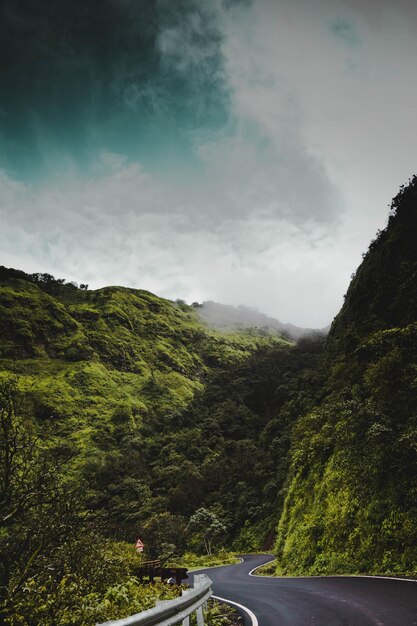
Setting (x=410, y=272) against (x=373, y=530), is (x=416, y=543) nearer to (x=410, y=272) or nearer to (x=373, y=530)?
(x=373, y=530)

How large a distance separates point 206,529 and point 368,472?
37.2m

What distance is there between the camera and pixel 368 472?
13742mm

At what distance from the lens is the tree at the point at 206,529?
43906 mm

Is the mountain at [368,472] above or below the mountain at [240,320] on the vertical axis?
below

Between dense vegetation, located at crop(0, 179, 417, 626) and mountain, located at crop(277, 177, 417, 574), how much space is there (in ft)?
0.25

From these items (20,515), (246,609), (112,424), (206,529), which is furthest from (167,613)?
(112,424)

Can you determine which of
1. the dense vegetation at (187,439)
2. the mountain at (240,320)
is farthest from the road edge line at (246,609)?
the mountain at (240,320)

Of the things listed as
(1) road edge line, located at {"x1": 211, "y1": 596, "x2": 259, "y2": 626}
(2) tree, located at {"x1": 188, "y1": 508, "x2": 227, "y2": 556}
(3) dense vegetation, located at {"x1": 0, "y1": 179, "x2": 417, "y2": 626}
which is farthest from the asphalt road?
(2) tree, located at {"x1": 188, "y1": 508, "x2": 227, "y2": 556}

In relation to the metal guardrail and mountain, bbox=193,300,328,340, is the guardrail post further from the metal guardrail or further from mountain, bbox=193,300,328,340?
mountain, bbox=193,300,328,340

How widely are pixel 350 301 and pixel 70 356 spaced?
68309 millimetres

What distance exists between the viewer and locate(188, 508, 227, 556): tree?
43.9 metres

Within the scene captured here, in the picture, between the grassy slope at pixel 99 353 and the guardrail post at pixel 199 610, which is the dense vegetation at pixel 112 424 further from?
the guardrail post at pixel 199 610

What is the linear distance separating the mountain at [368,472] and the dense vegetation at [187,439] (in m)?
0.08

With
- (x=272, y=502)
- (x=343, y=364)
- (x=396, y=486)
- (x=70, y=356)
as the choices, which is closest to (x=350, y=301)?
(x=343, y=364)
